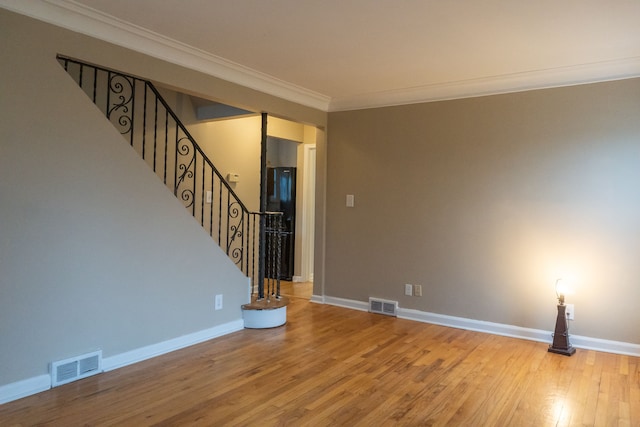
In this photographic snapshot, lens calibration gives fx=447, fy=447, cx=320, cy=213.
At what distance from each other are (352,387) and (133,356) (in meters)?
1.64

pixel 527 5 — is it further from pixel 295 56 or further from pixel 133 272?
pixel 133 272

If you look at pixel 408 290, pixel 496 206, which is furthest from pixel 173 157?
pixel 496 206

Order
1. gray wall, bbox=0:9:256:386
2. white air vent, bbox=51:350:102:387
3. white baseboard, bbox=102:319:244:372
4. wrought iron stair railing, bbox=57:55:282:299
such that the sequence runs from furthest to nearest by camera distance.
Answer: wrought iron stair railing, bbox=57:55:282:299
white baseboard, bbox=102:319:244:372
white air vent, bbox=51:350:102:387
gray wall, bbox=0:9:256:386

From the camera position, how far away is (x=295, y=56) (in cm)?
366

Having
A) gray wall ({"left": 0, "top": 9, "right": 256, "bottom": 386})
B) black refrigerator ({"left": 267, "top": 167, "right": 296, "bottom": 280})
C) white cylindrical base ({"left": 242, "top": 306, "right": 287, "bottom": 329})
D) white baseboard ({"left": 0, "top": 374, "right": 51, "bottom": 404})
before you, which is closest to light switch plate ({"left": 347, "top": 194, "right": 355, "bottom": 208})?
white cylindrical base ({"left": 242, "top": 306, "right": 287, "bottom": 329})

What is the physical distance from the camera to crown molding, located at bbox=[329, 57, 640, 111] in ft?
12.1

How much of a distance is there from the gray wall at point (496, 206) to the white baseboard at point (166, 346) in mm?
1608

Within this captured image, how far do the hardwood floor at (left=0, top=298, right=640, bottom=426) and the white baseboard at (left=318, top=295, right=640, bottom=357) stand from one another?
0.39ft

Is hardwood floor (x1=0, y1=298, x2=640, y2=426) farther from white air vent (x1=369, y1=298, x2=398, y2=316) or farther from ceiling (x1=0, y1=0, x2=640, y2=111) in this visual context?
ceiling (x1=0, y1=0, x2=640, y2=111)

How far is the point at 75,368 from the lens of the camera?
9.64ft

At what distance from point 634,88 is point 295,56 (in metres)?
2.79

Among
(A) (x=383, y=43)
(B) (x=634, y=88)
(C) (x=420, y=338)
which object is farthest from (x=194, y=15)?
(B) (x=634, y=88)

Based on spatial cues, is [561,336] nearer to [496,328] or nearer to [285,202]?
[496,328]

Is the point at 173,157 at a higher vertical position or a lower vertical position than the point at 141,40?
lower
